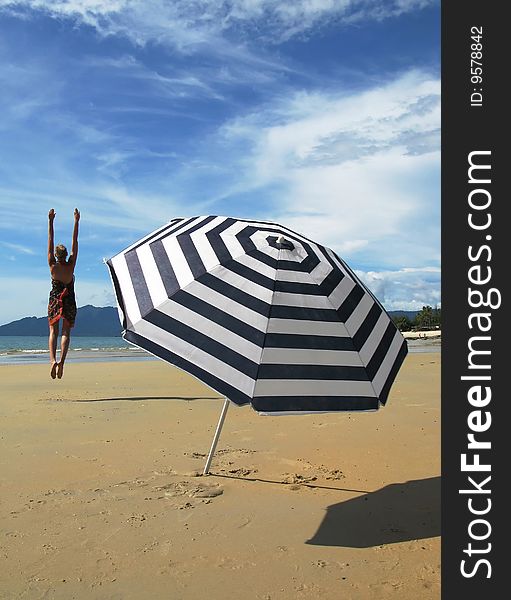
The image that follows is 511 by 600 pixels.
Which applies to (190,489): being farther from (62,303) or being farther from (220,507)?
(62,303)

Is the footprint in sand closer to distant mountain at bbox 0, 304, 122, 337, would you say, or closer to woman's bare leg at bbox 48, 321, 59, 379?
woman's bare leg at bbox 48, 321, 59, 379

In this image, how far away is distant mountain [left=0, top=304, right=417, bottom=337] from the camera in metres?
110

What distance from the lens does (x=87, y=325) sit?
387ft

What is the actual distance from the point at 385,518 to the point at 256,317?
2.12m

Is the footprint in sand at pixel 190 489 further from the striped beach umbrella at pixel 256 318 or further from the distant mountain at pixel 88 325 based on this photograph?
the distant mountain at pixel 88 325

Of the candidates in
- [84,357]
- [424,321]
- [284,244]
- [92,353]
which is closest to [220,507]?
[284,244]

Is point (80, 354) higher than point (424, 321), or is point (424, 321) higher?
point (424, 321)

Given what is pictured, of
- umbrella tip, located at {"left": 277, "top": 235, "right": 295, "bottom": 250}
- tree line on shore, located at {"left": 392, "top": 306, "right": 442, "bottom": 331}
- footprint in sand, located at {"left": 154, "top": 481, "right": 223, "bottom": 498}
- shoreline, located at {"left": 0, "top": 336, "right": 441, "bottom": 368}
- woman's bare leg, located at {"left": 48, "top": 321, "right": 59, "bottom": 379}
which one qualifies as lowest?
footprint in sand, located at {"left": 154, "top": 481, "right": 223, "bottom": 498}

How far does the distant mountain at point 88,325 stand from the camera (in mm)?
110438

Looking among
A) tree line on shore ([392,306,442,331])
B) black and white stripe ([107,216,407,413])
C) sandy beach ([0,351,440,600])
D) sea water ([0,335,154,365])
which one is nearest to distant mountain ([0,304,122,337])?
tree line on shore ([392,306,442,331])

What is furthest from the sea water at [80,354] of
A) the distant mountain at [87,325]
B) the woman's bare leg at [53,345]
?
the distant mountain at [87,325]

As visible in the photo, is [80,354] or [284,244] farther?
[80,354]

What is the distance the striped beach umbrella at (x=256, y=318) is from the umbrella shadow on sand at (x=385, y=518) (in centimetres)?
109

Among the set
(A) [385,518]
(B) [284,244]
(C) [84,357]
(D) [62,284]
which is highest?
(B) [284,244]
